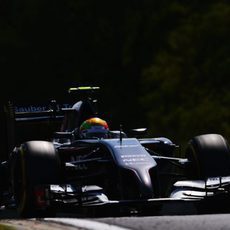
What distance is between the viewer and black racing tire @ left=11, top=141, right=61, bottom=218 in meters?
11.5

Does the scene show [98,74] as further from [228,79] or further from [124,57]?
[228,79]

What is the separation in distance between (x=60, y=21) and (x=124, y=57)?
3.41 meters

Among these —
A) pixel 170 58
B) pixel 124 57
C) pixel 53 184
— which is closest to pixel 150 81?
pixel 170 58

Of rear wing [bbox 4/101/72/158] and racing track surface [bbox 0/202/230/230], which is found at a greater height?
rear wing [bbox 4/101/72/158]

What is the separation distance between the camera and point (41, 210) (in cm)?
1152

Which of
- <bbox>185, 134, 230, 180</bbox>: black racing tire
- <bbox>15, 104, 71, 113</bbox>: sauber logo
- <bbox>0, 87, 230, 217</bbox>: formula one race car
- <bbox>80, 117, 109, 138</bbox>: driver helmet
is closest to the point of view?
<bbox>0, 87, 230, 217</bbox>: formula one race car

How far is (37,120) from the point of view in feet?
50.9

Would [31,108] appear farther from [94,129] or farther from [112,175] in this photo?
[112,175]

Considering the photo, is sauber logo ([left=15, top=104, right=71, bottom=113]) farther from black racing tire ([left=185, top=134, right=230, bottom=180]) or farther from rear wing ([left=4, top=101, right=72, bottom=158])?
black racing tire ([left=185, top=134, right=230, bottom=180])

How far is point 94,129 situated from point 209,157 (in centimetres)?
166

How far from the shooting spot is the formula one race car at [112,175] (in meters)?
11.4

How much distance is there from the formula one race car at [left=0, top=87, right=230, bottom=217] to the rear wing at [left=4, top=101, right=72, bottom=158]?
77.3 inches

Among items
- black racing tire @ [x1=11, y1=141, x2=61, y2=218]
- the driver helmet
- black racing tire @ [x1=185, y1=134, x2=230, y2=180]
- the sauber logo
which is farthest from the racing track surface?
the sauber logo

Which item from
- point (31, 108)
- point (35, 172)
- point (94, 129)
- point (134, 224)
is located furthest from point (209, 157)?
point (31, 108)
